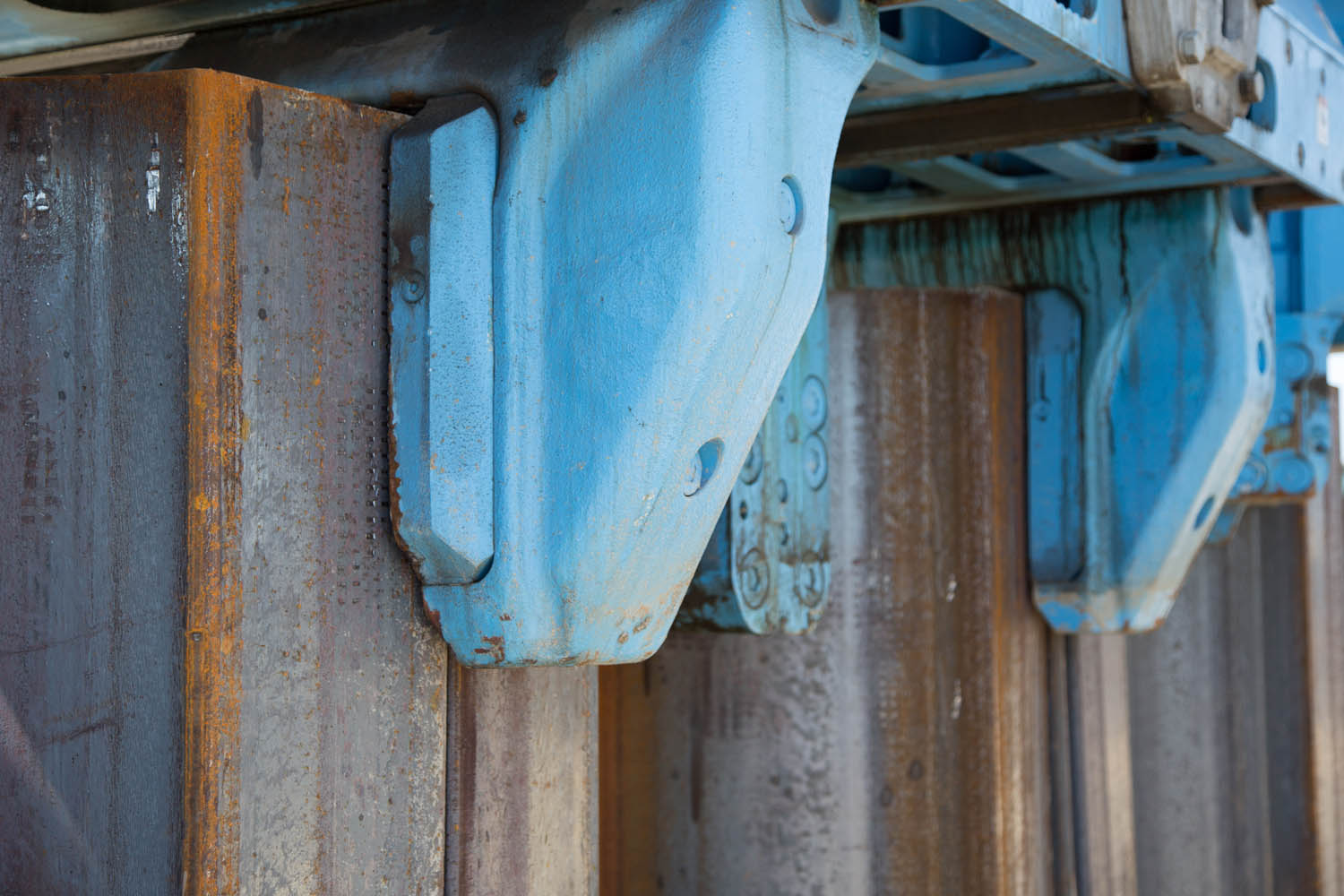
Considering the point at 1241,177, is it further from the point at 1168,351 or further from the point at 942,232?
the point at 942,232

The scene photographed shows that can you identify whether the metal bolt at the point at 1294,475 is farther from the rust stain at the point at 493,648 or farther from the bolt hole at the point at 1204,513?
the rust stain at the point at 493,648

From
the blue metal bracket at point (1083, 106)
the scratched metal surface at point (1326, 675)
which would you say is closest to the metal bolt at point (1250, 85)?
the blue metal bracket at point (1083, 106)

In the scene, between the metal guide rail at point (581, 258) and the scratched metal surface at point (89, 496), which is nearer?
the scratched metal surface at point (89, 496)

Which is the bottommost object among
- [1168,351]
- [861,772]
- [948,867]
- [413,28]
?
[948,867]

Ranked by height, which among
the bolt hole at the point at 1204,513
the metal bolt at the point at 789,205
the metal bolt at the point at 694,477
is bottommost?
the bolt hole at the point at 1204,513

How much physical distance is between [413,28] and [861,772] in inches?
93.0

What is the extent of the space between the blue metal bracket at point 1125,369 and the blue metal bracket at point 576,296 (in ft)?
7.16

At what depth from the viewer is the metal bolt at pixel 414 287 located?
85.2 inches

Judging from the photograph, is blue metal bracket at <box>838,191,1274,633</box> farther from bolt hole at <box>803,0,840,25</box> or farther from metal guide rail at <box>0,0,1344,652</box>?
bolt hole at <box>803,0,840,25</box>

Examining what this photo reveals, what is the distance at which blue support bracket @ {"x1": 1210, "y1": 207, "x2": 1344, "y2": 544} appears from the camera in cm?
600

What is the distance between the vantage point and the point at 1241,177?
392 cm

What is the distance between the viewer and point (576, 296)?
216cm

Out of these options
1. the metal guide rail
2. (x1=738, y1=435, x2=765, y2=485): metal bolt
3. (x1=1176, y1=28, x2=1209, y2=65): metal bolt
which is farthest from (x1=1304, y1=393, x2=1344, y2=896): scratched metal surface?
the metal guide rail

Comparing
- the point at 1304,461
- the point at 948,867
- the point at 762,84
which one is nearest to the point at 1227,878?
the point at 1304,461
